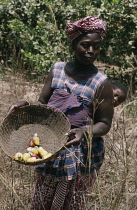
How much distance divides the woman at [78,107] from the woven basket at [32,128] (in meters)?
0.06

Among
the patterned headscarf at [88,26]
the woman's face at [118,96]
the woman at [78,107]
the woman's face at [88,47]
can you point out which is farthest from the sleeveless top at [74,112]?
the woman's face at [118,96]

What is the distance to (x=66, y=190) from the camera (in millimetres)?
1901

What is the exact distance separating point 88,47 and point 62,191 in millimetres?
822

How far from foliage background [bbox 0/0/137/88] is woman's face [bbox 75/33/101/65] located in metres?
2.95

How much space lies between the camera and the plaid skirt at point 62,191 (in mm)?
1890

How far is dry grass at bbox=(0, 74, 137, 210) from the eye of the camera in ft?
4.49

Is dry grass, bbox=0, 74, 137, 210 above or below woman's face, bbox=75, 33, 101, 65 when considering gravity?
below

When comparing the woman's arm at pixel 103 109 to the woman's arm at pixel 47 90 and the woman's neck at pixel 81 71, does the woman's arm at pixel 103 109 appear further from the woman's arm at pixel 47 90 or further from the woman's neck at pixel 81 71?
the woman's arm at pixel 47 90

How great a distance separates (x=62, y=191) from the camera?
1.89 meters

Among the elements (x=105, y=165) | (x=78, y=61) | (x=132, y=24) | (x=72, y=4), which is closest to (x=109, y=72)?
(x=132, y=24)

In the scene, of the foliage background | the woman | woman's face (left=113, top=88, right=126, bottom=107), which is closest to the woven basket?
the woman

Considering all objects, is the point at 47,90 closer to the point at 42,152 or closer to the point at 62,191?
the point at 42,152

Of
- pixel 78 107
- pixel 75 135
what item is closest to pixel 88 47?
pixel 78 107

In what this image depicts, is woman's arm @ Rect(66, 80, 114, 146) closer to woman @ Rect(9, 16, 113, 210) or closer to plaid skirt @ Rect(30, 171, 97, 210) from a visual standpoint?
woman @ Rect(9, 16, 113, 210)
